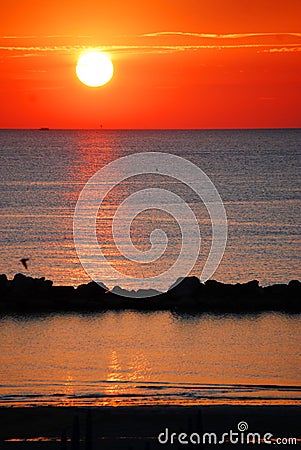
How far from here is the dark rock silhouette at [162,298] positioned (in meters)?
40.4

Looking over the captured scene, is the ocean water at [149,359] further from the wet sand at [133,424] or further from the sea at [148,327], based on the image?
the wet sand at [133,424]

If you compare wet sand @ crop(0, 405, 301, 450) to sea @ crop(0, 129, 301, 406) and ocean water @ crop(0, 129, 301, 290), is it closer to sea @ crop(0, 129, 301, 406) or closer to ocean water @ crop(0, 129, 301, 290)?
sea @ crop(0, 129, 301, 406)

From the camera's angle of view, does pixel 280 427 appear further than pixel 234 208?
No

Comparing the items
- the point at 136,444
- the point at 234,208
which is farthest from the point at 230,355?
the point at 234,208

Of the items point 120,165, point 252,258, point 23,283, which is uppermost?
point 120,165

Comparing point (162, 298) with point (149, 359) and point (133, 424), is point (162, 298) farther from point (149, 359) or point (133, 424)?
point (133, 424)

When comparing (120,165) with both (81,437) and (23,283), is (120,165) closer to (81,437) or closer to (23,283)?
(23,283)

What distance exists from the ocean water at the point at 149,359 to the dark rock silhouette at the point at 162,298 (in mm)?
1136

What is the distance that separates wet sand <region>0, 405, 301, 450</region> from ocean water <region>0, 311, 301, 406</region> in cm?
111

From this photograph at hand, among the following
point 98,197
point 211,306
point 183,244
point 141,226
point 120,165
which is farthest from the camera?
point 120,165

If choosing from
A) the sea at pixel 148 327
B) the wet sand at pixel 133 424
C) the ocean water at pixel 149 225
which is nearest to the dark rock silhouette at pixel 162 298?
the sea at pixel 148 327

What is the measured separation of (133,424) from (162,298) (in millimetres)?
16160

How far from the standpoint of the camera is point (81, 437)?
2367 cm

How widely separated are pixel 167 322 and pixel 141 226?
3470 cm
